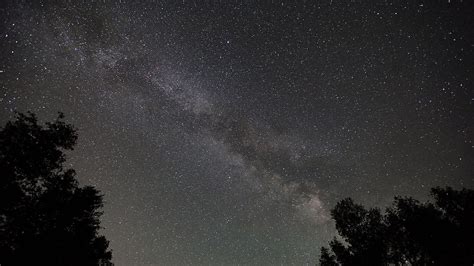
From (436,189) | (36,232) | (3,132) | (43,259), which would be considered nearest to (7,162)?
(3,132)

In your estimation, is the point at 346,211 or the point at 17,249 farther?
the point at 346,211

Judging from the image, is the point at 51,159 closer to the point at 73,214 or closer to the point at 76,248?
the point at 73,214

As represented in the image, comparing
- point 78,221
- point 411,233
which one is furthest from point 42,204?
point 411,233

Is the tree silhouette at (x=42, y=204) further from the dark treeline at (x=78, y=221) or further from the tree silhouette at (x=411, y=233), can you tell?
the tree silhouette at (x=411, y=233)

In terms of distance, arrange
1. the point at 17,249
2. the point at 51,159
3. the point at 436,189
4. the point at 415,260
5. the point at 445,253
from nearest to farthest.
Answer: the point at 17,249
the point at 51,159
the point at 445,253
the point at 415,260
the point at 436,189

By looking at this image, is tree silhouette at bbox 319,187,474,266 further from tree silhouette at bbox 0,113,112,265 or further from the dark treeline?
tree silhouette at bbox 0,113,112,265

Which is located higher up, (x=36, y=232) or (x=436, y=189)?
(x=436, y=189)

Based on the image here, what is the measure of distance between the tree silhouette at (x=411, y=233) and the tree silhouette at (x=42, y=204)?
2236 cm

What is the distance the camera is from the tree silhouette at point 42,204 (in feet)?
57.3

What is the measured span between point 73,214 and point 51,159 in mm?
4110

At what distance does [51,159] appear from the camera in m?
20.2

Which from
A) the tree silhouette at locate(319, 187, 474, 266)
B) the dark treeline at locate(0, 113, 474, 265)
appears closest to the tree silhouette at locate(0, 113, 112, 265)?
the dark treeline at locate(0, 113, 474, 265)

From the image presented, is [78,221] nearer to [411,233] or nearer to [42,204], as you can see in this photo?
[42,204]

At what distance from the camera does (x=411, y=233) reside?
2675 cm
